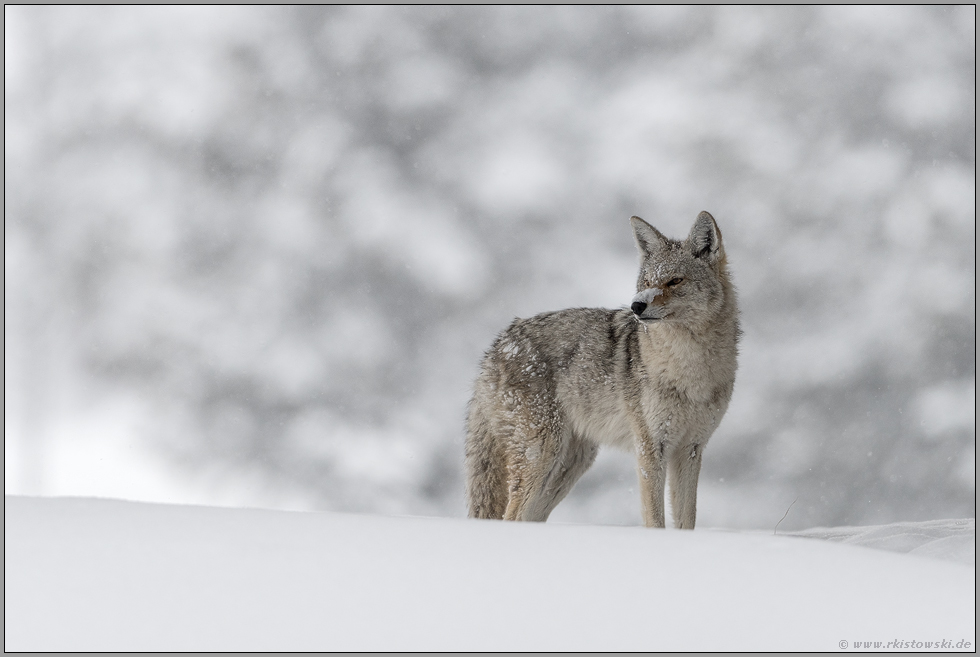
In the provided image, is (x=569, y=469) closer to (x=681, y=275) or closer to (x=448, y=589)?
(x=681, y=275)

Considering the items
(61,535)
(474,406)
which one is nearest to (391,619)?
(61,535)

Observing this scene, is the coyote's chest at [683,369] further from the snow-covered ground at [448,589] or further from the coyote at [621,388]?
the snow-covered ground at [448,589]

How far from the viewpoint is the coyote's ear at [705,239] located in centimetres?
445

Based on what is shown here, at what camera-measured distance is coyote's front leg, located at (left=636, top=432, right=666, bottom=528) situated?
13.8 ft

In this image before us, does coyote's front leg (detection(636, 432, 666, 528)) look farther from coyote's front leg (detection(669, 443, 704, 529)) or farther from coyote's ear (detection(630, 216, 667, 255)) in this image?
coyote's ear (detection(630, 216, 667, 255))

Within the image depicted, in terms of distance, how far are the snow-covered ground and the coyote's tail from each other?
2.35 meters

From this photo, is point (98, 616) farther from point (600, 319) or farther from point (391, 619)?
point (600, 319)

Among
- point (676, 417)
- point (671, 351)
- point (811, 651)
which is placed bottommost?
point (811, 651)

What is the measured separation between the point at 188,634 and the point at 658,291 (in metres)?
3.11

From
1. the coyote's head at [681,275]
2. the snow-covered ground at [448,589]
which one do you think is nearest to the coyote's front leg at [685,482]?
the coyote's head at [681,275]

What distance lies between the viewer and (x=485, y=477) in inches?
197

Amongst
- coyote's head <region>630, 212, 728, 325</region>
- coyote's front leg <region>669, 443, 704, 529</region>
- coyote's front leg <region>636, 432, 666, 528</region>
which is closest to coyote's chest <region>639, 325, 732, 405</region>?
coyote's head <region>630, 212, 728, 325</region>

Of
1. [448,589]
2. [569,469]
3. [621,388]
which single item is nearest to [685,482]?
[621,388]

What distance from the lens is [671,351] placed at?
14.3 ft
